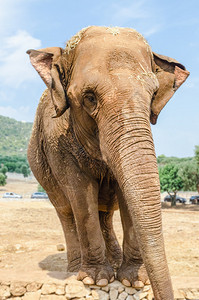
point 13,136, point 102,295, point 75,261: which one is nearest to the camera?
point 102,295

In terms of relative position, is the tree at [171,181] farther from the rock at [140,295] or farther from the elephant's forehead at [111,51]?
the elephant's forehead at [111,51]

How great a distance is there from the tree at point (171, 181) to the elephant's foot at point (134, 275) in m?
29.8

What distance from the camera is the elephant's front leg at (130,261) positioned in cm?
463

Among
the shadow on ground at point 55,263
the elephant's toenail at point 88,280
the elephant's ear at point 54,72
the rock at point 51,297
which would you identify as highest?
the elephant's ear at point 54,72

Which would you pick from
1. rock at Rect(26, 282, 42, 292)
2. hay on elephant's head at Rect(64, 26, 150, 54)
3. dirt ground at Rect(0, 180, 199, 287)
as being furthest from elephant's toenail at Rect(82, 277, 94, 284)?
hay on elephant's head at Rect(64, 26, 150, 54)

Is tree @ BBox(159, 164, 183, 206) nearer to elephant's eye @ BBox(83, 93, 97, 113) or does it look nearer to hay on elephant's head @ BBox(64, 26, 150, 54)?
hay on elephant's head @ BBox(64, 26, 150, 54)

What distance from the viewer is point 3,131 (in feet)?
559

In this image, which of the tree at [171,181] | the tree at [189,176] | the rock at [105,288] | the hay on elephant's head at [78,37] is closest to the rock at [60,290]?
the rock at [105,288]

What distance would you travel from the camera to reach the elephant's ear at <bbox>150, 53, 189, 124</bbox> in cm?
428

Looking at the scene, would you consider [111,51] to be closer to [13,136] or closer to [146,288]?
[146,288]

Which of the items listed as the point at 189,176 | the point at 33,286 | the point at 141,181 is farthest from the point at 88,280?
the point at 189,176

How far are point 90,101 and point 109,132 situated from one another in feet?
1.52

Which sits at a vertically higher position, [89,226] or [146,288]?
[89,226]

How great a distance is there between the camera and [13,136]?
170 meters
